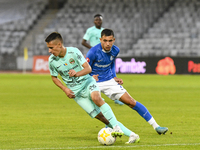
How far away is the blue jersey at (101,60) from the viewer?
6.88 metres

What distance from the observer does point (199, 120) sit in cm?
819

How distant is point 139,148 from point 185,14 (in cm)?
2891

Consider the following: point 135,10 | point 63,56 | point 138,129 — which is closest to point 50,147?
point 63,56

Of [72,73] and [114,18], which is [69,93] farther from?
[114,18]

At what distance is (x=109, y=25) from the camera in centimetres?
3469

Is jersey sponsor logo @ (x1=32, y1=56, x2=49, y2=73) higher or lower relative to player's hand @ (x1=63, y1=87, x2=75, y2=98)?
lower

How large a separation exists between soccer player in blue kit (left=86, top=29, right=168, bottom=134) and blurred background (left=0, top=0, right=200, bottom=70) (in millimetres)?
20116

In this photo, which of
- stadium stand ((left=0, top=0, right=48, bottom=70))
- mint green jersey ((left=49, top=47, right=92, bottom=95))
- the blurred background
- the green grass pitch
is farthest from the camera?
stadium stand ((left=0, top=0, right=48, bottom=70))

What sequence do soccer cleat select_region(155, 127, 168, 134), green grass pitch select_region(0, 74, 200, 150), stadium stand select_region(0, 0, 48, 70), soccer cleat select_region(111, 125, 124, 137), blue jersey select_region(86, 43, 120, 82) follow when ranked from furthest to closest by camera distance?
stadium stand select_region(0, 0, 48, 70) → blue jersey select_region(86, 43, 120, 82) → soccer cleat select_region(155, 127, 168, 134) → green grass pitch select_region(0, 74, 200, 150) → soccer cleat select_region(111, 125, 124, 137)

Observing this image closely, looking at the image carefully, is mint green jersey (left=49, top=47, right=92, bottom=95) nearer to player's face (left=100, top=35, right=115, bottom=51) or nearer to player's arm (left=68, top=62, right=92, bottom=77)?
player's arm (left=68, top=62, right=92, bottom=77)

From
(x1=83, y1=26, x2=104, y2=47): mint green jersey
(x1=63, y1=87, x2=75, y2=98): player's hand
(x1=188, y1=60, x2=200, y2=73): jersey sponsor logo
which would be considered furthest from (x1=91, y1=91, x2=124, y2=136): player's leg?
(x1=188, y1=60, x2=200, y2=73): jersey sponsor logo

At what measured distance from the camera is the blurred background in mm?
31297

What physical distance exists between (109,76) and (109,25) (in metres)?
28.0

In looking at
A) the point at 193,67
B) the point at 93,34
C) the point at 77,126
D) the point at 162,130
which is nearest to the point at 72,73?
the point at 162,130
